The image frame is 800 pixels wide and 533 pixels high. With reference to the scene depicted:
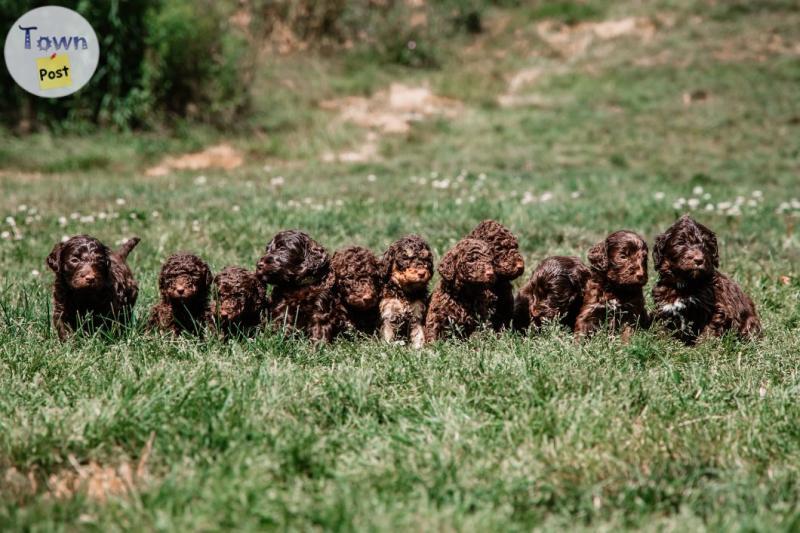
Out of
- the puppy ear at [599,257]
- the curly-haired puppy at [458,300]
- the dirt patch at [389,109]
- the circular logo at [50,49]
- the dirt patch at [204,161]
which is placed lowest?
the curly-haired puppy at [458,300]

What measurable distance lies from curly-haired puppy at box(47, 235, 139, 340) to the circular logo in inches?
126

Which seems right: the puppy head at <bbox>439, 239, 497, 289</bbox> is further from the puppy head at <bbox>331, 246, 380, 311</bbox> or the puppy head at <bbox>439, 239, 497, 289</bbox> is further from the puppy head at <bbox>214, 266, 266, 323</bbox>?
the puppy head at <bbox>214, 266, 266, 323</bbox>

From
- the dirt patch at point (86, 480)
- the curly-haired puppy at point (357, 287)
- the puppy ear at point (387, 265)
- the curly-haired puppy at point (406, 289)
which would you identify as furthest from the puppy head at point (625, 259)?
the dirt patch at point (86, 480)

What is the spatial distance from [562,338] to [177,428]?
2.58m

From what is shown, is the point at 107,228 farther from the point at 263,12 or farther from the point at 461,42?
the point at 461,42

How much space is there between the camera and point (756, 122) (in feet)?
53.3

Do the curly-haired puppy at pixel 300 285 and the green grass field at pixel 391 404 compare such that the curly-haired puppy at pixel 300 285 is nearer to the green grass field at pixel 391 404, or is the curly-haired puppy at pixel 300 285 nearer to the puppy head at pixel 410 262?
the green grass field at pixel 391 404

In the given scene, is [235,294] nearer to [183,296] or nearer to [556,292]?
[183,296]

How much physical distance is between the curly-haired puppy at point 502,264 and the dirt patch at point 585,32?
57.2 ft

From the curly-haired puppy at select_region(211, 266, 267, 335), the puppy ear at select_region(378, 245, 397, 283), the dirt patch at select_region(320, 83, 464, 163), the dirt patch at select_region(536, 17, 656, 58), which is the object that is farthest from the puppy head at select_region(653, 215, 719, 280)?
the dirt patch at select_region(536, 17, 656, 58)

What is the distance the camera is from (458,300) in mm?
5273

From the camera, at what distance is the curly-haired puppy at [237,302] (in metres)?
5.03

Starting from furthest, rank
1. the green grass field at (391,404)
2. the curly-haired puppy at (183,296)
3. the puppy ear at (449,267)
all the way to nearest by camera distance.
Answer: the puppy ear at (449,267), the curly-haired puppy at (183,296), the green grass field at (391,404)

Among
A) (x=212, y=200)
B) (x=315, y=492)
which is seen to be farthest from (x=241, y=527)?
(x=212, y=200)
